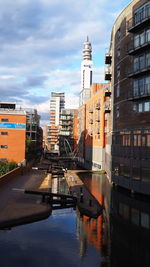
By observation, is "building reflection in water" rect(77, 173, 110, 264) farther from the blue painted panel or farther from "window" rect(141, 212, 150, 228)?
the blue painted panel

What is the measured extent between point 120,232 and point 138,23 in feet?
93.4

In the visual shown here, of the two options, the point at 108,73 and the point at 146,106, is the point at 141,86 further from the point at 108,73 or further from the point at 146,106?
the point at 108,73

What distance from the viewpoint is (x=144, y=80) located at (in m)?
39.9

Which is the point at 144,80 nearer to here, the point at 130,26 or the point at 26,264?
the point at 130,26

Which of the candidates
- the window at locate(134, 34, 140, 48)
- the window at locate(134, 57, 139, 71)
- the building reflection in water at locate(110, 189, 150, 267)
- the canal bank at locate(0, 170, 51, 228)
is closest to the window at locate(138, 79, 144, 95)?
the window at locate(134, 57, 139, 71)

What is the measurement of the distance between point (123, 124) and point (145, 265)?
28383mm

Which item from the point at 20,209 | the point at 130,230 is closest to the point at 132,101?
the point at 130,230

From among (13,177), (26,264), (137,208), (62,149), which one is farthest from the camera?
(62,149)

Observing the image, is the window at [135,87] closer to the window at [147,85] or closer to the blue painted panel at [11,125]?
the window at [147,85]

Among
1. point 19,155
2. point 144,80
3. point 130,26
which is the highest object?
point 130,26

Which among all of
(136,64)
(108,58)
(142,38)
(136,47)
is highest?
(108,58)

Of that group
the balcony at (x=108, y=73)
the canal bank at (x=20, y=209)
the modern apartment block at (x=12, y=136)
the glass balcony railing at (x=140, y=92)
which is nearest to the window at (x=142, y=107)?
the glass balcony railing at (x=140, y=92)

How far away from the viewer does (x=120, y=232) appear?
24.8m

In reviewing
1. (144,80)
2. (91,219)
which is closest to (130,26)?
(144,80)
